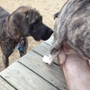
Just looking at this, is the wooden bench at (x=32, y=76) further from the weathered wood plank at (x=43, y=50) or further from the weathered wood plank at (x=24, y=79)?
the weathered wood plank at (x=43, y=50)

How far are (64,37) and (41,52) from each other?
1.57 feet

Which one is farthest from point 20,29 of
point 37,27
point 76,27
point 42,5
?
point 42,5

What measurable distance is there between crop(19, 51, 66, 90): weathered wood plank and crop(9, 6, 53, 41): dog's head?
0.36m

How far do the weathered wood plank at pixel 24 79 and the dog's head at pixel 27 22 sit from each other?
1.74 ft

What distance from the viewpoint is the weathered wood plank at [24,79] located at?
6.12 feet

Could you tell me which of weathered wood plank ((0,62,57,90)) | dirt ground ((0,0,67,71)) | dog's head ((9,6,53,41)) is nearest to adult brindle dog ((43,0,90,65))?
weathered wood plank ((0,62,57,90))

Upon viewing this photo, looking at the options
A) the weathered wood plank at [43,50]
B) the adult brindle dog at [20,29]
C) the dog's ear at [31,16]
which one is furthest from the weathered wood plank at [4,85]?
the dog's ear at [31,16]

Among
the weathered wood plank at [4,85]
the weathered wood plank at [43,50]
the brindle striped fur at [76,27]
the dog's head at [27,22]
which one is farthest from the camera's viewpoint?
the dog's head at [27,22]

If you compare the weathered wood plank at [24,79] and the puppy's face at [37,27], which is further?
the puppy's face at [37,27]

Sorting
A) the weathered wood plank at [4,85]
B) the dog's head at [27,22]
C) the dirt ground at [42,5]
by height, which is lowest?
the dirt ground at [42,5]

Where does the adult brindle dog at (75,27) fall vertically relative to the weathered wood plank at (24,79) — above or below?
above

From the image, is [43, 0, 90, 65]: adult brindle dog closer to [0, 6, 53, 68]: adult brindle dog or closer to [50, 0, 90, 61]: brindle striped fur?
[50, 0, 90, 61]: brindle striped fur

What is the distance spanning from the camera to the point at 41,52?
7.48ft

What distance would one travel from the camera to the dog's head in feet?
7.79
